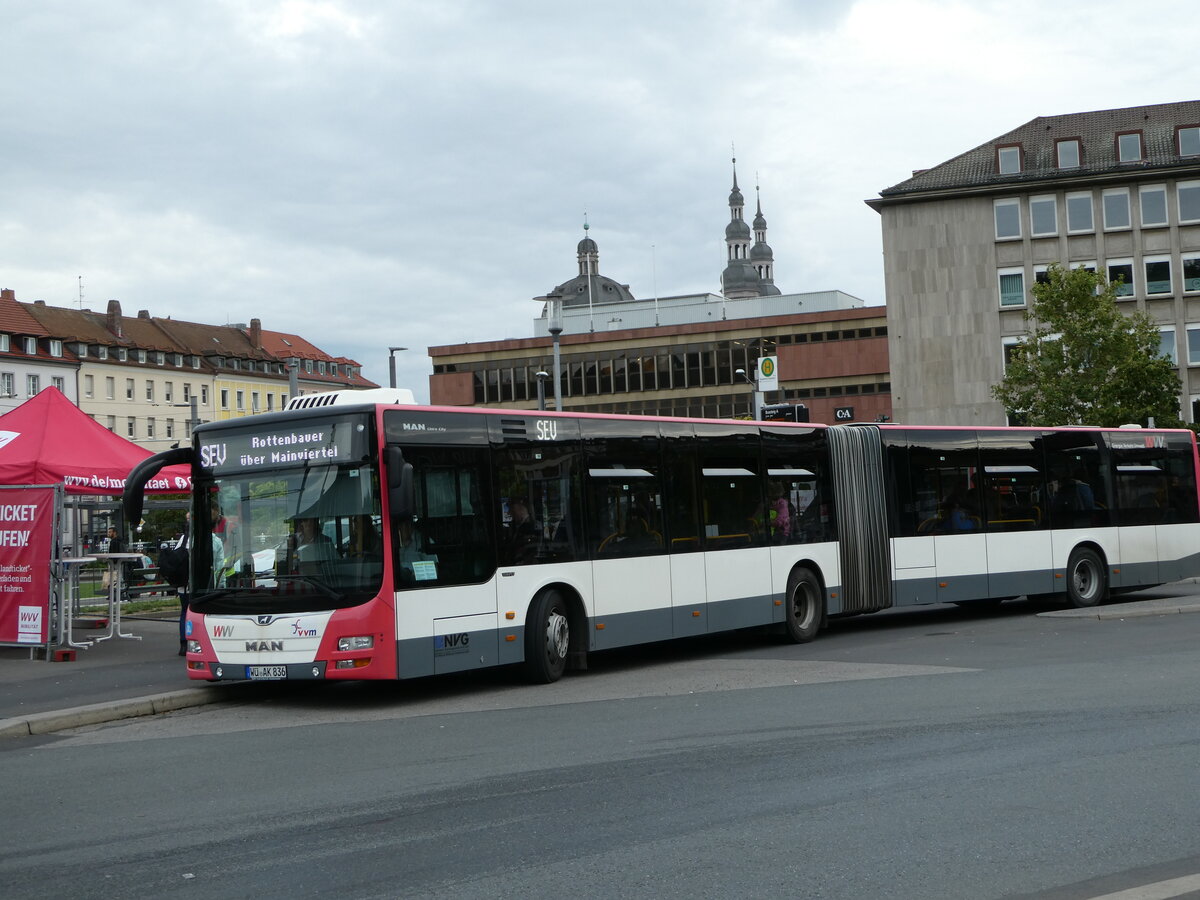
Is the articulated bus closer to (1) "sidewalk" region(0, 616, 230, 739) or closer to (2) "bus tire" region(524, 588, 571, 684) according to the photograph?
(2) "bus tire" region(524, 588, 571, 684)

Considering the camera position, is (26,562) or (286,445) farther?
(26,562)

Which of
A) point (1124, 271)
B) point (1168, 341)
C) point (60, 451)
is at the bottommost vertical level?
point (60, 451)

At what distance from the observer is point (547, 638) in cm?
1484

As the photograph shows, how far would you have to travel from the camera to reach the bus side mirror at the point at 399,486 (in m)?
12.8

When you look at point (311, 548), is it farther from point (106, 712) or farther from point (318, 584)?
point (106, 712)

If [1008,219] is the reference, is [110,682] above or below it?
below

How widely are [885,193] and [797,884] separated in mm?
67701

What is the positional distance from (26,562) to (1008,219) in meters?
59.4

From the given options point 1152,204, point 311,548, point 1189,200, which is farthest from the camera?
point 1152,204

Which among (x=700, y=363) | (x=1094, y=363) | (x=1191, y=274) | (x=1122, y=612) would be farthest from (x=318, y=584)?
(x=700, y=363)

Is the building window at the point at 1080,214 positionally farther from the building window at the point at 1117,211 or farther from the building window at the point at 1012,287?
the building window at the point at 1012,287

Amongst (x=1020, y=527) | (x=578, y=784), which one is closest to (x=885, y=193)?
(x=1020, y=527)

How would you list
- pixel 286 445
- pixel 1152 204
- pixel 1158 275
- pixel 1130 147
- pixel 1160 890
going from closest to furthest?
1. pixel 1160 890
2. pixel 286 445
3. pixel 1158 275
4. pixel 1152 204
5. pixel 1130 147

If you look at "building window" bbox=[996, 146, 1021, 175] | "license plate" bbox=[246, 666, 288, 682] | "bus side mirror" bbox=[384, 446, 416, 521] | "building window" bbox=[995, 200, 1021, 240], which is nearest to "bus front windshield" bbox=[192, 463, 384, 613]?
"bus side mirror" bbox=[384, 446, 416, 521]
